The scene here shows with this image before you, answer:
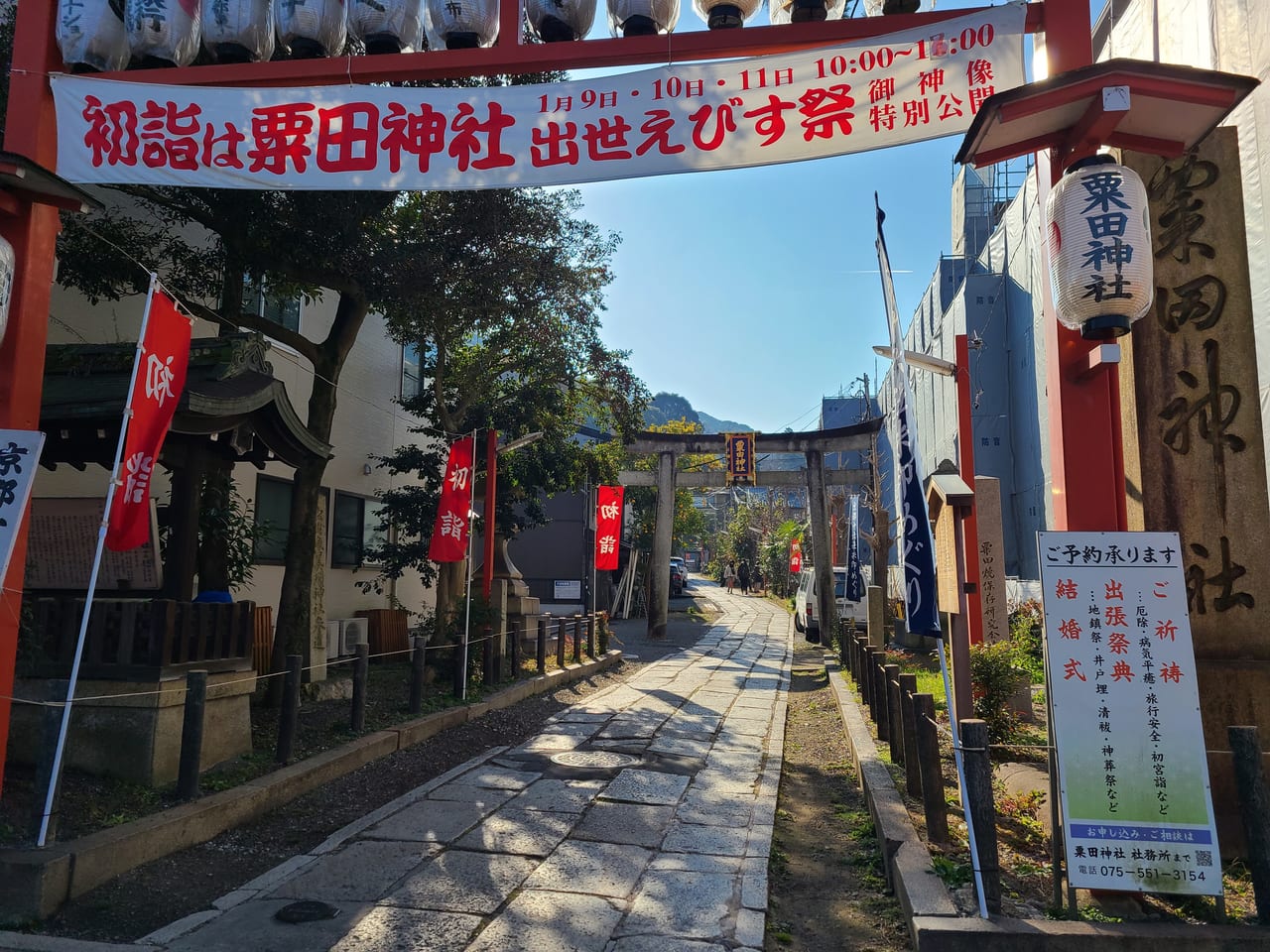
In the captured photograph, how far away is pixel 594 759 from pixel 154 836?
4363 millimetres

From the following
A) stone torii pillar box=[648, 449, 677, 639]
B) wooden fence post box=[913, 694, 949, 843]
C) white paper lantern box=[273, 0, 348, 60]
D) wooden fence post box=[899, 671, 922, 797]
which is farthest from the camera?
stone torii pillar box=[648, 449, 677, 639]

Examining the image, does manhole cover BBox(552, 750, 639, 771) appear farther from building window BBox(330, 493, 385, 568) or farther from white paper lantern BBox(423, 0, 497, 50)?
building window BBox(330, 493, 385, 568)

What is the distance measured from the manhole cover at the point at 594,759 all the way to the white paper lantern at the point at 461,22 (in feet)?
21.3

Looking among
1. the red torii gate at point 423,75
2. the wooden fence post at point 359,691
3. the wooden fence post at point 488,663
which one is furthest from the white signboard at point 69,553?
the wooden fence post at point 488,663

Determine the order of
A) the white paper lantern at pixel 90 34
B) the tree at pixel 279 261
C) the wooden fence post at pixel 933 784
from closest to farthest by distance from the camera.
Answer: the wooden fence post at pixel 933 784 < the white paper lantern at pixel 90 34 < the tree at pixel 279 261

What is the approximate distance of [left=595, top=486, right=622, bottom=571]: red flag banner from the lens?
23.5 m

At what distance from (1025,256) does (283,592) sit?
19038 millimetres

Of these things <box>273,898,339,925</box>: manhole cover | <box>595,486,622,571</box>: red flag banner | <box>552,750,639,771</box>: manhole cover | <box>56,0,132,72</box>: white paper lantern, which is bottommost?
<box>552,750,639,771</box>: manhole cover

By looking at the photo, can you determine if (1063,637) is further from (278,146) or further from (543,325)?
(543,325)

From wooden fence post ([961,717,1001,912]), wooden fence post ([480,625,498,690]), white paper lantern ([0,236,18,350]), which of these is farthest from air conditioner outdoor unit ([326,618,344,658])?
wooden fence post ([961,717,1001,912])

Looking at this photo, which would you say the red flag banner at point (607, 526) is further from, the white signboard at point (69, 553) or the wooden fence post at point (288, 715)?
the wooden fence post at point (288, 715)

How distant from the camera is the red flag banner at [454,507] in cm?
1208

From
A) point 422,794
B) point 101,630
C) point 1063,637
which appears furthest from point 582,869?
point 101,630

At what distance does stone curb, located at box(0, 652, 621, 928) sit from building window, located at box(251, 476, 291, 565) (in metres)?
5.18
